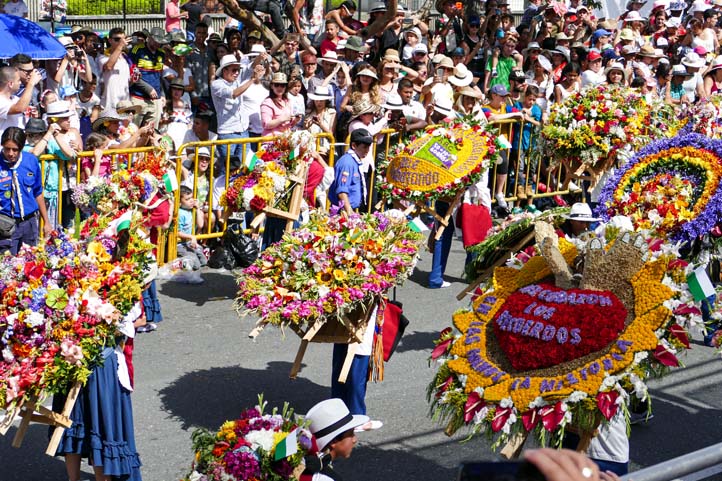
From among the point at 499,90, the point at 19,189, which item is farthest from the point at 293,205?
the point at 499,90

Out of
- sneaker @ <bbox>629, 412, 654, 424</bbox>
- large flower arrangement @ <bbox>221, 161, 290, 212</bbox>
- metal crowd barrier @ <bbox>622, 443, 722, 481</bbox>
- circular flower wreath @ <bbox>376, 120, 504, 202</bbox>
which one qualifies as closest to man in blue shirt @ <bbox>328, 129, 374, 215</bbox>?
circular flower wreath @ <bbox>376, 120, 504, 202</bbox>

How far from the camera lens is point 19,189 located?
1080 centimetres

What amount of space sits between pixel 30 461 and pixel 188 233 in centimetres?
527

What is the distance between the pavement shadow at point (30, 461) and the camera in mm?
7993

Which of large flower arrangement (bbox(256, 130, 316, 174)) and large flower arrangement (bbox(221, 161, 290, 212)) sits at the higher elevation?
large flower arrangement (bbox(256, 130, 316, 174))

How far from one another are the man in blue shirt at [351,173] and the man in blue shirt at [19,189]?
3.15 metres

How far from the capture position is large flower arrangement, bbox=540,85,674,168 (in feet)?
46.4

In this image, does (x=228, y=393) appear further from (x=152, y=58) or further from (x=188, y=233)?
(x=152, y=58)

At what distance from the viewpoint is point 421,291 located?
42.7 feet

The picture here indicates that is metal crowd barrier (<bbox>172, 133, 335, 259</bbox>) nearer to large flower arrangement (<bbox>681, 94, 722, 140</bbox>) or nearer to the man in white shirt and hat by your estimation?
the man in white shirt and hat

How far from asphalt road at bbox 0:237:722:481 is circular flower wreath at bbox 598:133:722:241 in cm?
178

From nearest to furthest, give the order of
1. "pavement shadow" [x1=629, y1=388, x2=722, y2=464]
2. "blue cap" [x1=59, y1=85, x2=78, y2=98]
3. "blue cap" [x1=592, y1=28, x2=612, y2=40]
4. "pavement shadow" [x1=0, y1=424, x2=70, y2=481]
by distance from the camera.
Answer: "pavement shadow" [x1=0, y1=424, x2=70, y2=481] < "pavement shadow" [x1=629, y1=388, x2=722, y2=464] < "blue cap" [x1=59, y1=85, x2=78, y2=98] < "blue cap" [x1=592, y1=28, x2=612, y2=40]

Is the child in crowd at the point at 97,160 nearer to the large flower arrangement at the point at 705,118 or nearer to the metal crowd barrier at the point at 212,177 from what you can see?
the metal crowd barrier at the point at 212,177

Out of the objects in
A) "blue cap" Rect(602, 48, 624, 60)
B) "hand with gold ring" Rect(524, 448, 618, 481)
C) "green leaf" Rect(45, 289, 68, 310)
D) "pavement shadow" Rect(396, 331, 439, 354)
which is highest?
"hand with gold ring" Rect(524, 448, 618, 481)
